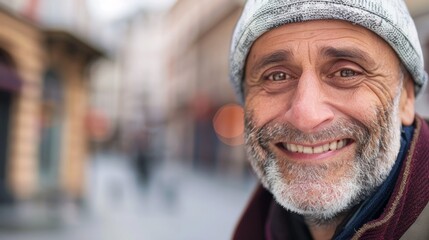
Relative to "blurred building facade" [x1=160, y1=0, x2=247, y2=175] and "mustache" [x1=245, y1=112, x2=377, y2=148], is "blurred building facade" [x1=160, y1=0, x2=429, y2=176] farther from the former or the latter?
"mustache" [x1=245, y1=112, x2=377, y2=148]

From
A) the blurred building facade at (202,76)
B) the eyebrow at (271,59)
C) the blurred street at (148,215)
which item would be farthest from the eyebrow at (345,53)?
the blurred building facade at (202,76)

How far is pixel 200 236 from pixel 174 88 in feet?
119

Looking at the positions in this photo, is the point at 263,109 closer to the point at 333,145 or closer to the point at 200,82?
the point at 333,145

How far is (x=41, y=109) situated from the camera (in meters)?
10.5

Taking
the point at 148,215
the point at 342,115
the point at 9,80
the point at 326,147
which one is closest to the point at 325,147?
the point at 326,147

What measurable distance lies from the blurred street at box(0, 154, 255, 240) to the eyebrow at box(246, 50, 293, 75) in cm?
670

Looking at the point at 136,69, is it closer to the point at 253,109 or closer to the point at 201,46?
the point at 201,46

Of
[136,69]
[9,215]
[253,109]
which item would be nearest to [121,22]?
[136,69]

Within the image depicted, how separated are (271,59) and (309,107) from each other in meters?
0.24

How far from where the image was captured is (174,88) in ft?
144

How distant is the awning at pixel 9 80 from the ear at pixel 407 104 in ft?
26.4

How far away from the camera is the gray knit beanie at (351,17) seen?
4.43ft

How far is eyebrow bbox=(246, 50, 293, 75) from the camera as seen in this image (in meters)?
1.45

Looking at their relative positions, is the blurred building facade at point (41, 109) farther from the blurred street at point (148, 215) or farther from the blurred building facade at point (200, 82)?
the blurred building facade at point (200, 82)
